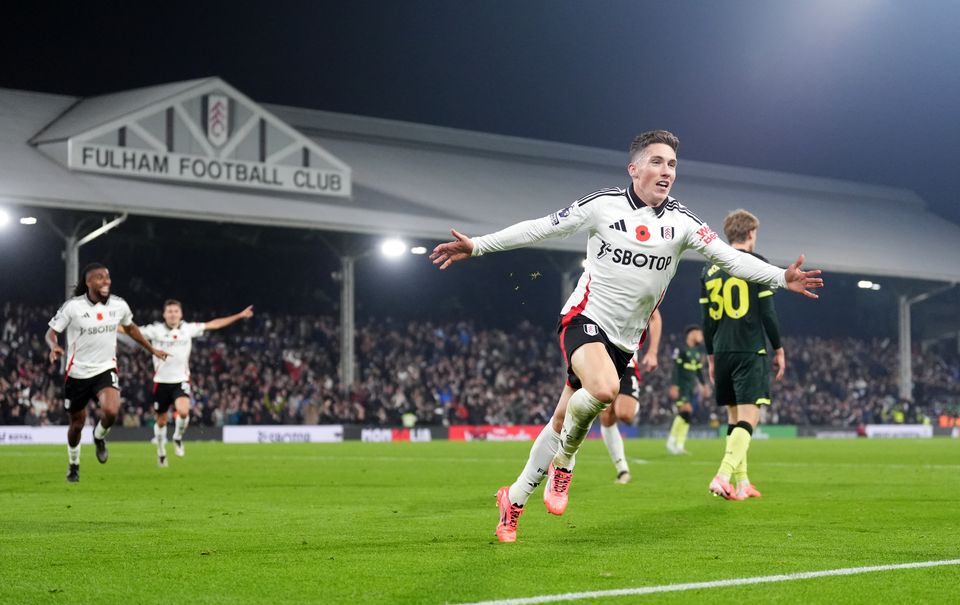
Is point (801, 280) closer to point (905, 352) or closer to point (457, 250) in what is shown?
point (457, 250)

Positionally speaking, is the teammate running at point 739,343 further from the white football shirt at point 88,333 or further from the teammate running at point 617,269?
the white football shirt at point 88,333

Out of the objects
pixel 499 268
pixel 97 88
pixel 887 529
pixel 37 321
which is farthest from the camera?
pixel 97 88

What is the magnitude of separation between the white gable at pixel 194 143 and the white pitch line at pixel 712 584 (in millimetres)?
32601

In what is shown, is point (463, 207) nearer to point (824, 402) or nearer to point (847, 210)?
point (824, 402)

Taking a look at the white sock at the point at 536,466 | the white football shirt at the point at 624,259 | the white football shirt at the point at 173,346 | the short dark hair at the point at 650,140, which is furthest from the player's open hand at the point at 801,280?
the white football shirt at the point at 173,346

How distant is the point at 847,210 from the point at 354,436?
30.8m

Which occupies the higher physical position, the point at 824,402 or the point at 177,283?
the point at 177,283

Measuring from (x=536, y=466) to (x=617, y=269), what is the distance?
4.46ft

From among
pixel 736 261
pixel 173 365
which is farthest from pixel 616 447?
pixel 173 365

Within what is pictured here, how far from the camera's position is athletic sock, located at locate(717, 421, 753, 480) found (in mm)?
12031

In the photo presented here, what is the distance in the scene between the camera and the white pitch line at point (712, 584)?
5711 mm

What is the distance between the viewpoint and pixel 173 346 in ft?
71.7

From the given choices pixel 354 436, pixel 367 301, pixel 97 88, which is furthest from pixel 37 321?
pixel 97 88

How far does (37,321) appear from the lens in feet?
127
